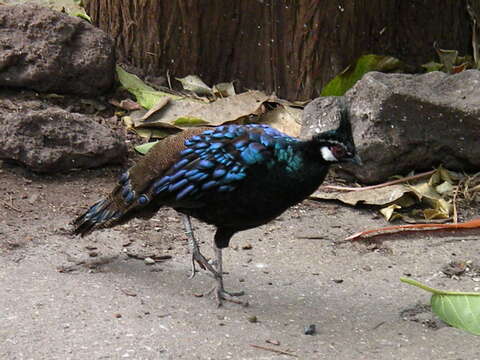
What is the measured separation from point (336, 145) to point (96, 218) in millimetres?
1462

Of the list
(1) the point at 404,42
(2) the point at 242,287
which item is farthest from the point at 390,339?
(1) the point at 404,42

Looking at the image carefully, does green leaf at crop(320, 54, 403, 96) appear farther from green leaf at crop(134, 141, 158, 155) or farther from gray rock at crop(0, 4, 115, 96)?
gray rock at crop(0, 4, 115, 96)

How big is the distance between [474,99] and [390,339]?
2303 millimetres

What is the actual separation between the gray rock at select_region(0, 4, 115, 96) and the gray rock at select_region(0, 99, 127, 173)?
59 centimetres

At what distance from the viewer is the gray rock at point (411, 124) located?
5855 millimetres

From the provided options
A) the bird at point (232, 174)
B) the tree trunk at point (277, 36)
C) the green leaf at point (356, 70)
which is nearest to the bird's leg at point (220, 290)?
the bird at point (232, 174)

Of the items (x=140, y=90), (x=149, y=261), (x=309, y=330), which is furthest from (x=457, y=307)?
(x=140, y=90)

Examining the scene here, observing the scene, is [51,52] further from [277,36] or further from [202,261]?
[202,261]

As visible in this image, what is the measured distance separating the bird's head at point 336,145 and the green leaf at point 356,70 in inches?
90.3

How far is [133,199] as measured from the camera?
15.3 feet

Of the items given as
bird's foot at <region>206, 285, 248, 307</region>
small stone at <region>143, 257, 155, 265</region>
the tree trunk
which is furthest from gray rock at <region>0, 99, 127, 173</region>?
bird's foot at <region>206, 285, 248, 307</region>

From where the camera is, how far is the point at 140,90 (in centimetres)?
684

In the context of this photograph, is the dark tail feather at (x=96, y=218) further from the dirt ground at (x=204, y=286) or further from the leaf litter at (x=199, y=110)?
the leaf litter at (x=199, y=110)

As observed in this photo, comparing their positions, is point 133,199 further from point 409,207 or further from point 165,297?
point 409,207
